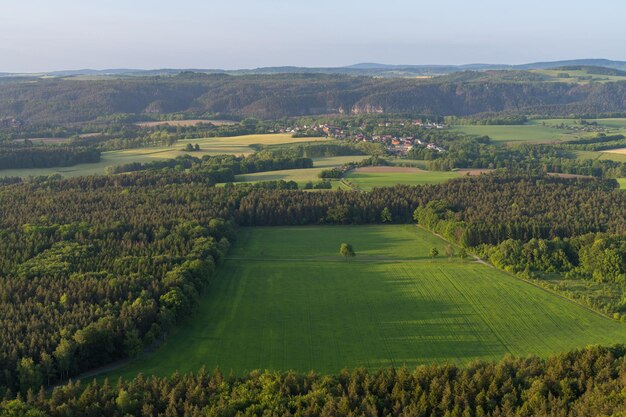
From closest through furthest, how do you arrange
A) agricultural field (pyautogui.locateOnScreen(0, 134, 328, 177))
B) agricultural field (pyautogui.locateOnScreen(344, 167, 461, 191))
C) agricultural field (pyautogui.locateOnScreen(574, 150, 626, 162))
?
agricultural field (pyautogui.locateOnScreen(344, 167, 461, 191))
agricultural field (pyautogui.locateOnScreen(0, 134, 328, 177))
agricultural field (pyautogui.locateOnScreen(574, 150, 626, 162))

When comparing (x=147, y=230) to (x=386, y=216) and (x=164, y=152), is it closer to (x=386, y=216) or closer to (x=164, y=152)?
(x=386, y=216)

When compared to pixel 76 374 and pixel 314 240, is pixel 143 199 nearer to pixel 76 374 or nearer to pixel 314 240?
pixel 314 240

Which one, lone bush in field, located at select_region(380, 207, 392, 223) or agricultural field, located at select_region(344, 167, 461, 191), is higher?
agricultural field, located at select_region(344, 167, 461, 191)

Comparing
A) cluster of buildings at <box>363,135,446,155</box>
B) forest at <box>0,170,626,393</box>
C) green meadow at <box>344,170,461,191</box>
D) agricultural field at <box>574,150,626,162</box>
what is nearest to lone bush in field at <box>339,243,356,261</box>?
forest at <box>0,170,626,393</box>

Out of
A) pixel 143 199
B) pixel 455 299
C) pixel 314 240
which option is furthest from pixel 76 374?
pixel 143 199

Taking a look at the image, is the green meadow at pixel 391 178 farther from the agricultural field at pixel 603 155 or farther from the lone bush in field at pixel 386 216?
the agricultural field at pixel 603 155

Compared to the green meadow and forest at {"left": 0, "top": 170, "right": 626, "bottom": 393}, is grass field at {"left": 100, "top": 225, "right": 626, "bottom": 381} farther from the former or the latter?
the green meadow

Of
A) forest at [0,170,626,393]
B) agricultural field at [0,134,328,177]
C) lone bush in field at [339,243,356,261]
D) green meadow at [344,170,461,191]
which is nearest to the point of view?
forest at [0,170,626,393]
